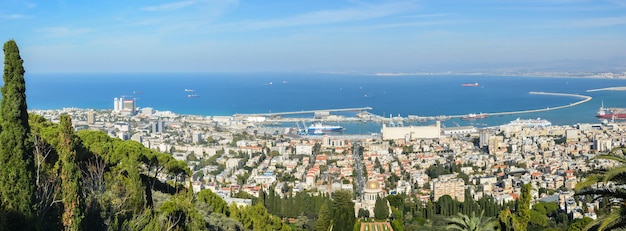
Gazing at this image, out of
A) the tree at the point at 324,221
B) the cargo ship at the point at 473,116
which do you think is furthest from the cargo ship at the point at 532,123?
the tree at the point at 324,221

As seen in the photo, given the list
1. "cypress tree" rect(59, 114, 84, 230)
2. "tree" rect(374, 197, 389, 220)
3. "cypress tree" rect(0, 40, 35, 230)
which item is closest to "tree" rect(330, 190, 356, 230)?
Result: "tree" rect(374, 197, 389, 220)

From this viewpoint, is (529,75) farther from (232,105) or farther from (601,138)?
(601,138)

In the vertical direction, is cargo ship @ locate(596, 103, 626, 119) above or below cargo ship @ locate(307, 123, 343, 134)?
above

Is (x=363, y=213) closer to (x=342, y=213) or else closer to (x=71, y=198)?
(x=342, y=213)

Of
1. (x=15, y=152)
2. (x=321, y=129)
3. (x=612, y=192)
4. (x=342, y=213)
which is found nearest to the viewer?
(x=612, y=192)

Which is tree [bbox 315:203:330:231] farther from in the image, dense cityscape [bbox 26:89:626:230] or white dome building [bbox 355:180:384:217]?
white dome building [bbox 355:180:384:217]

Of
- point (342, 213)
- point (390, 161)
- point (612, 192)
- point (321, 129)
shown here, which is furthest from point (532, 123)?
point (612, 192)

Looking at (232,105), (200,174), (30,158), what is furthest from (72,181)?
(232,105)
